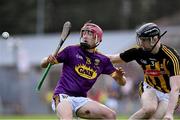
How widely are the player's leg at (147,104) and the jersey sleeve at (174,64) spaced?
2.39ft

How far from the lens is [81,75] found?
14.1 meters

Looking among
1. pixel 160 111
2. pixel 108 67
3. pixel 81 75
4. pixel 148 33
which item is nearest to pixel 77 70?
pixel 81 75

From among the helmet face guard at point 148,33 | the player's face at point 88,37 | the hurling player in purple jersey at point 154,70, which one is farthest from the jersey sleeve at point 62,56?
the helmet face guard at point 148,33

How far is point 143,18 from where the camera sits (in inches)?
2404

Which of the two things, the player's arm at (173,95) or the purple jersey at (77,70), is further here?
the purple jersey at (77,70)

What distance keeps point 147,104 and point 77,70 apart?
1448 millimetres

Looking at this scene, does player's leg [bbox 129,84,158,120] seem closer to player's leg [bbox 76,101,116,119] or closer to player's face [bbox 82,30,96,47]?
player's leg [bbox 76,101,116,119]

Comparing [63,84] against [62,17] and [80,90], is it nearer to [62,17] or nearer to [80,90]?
[80,90]

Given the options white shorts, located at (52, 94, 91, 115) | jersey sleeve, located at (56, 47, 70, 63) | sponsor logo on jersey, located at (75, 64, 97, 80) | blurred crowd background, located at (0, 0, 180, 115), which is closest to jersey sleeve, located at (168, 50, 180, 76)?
sponsor logo on jersey, located at (75, 64, 97, 80)

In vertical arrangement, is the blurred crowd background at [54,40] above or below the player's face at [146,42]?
below

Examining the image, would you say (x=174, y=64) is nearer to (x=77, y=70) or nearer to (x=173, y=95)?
(x=173, y=95)

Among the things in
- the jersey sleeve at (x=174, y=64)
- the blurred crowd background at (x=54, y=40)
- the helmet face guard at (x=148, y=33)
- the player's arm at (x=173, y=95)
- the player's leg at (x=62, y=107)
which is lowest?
the blurred crowd background at (x=54, y=40)

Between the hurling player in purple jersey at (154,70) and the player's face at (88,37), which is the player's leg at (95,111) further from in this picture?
the player's face at (88,37)

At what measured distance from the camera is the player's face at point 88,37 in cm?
1422
